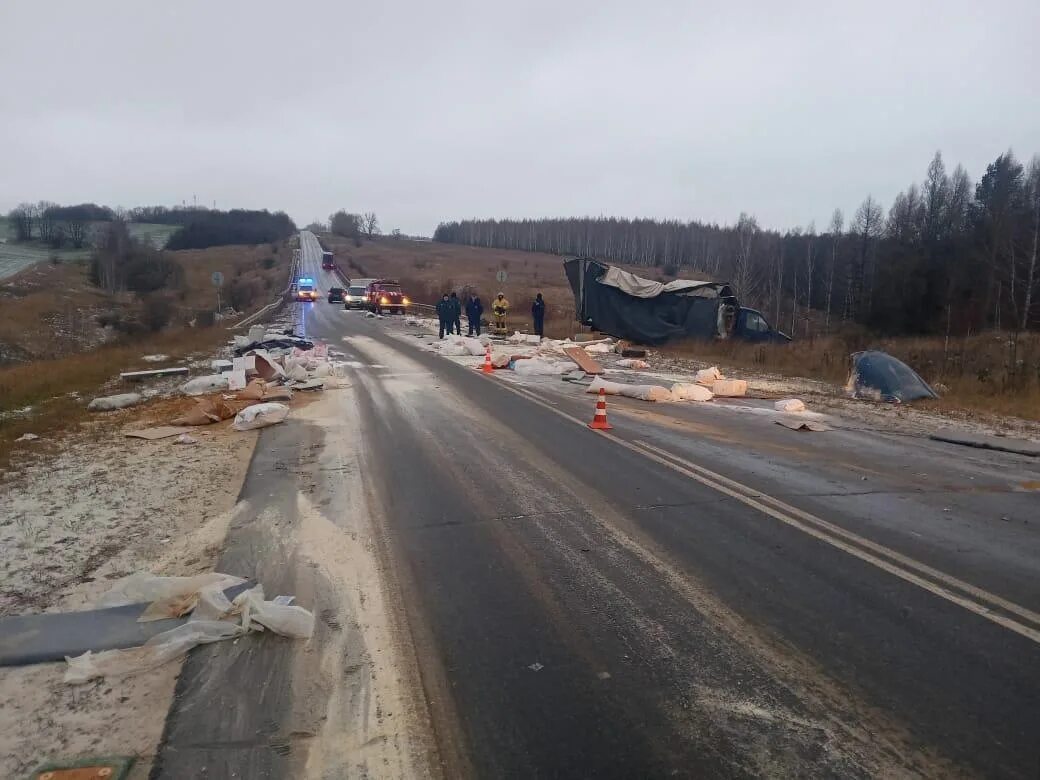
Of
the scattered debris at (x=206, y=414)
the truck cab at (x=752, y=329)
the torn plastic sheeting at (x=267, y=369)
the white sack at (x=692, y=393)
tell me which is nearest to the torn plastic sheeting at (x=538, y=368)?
the white sack at (x=692, y=393)

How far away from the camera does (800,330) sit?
63094 millimetres

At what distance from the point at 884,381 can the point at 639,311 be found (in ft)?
38.9

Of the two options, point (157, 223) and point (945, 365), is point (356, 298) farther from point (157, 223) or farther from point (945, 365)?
point (157, 223)

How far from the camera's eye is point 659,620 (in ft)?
14.6

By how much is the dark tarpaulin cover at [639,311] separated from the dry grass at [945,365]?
0.72 metres

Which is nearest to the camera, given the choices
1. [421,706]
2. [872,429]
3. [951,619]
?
[421,706]

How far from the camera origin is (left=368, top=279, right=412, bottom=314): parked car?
45094 millimetres

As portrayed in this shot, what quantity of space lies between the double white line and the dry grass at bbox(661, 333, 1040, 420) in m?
8.53

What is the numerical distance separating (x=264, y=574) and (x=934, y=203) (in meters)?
84.4

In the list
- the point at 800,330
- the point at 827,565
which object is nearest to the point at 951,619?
the point at 827,565

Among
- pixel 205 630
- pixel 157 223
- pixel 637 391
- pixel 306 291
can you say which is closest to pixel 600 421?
pixel 637 391

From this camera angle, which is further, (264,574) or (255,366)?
(255,366)

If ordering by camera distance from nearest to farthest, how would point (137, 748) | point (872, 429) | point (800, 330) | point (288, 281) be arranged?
1. point (137, 748)
2. point (872, 429)
3. point (800, 330)
4. point (288, 281)

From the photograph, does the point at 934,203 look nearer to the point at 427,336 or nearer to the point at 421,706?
the point at 427,336
